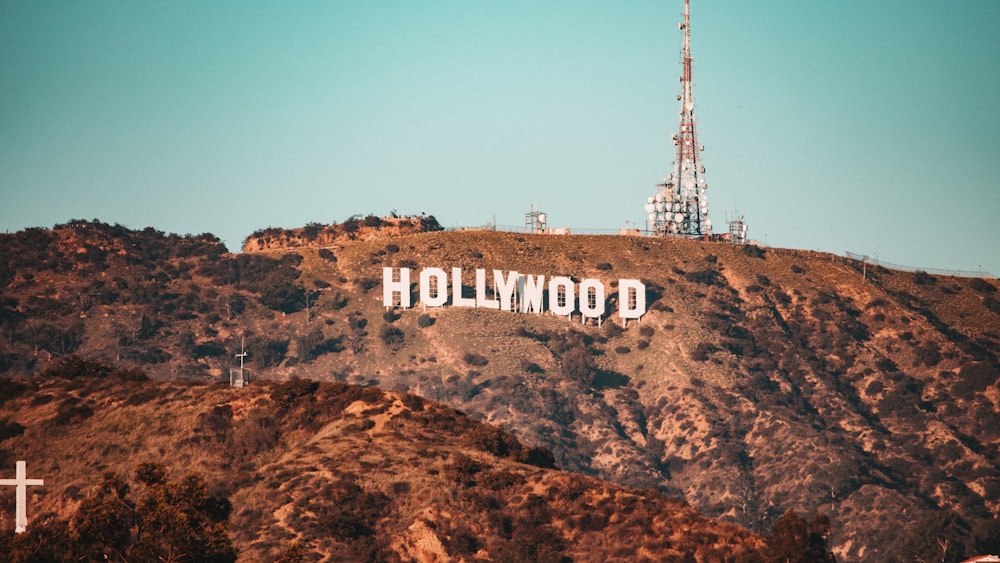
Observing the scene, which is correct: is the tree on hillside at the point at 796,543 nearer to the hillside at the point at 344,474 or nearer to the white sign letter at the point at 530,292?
the hillside at the point at 344,474

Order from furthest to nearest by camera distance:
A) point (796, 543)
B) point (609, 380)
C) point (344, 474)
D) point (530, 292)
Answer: point (530, 292) < point (609, 380) < point (344, 474) < point (796, 543)

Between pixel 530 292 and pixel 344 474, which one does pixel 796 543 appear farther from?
pixel 530 292

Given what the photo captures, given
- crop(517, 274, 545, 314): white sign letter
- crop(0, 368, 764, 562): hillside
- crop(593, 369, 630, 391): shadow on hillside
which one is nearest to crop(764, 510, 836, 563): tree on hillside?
crop(0, 368, 764, 562): hillside

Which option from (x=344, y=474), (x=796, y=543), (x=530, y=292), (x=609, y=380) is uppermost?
(x=530, y=292)

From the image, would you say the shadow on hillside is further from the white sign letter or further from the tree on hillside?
the tree on hillside

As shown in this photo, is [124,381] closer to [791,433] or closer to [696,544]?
[696,544]

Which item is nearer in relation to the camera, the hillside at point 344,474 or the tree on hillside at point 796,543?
the tree on hillside at point 796,543

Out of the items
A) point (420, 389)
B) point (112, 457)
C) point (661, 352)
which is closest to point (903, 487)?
point (661, 352)

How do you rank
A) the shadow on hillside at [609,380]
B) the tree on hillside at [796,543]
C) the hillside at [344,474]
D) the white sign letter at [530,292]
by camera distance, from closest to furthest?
the tree on hillside at [796,543]
the hillside at [344,474]
the shadow on hillside at [609,380]
the white sign letter at [530,292]

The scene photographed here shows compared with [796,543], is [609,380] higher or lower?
lower

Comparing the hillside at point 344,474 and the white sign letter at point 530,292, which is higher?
the white sign letter at point 530,292

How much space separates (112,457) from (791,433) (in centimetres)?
9424

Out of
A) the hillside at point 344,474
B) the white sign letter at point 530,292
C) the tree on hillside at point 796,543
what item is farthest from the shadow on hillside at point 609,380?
the tree on hillside at point 796,543

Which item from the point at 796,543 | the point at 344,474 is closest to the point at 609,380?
the point at 344,474
